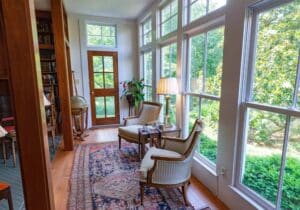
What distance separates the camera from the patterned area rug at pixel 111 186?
7.00ft

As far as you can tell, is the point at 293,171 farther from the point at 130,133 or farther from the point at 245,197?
the point at 130,133

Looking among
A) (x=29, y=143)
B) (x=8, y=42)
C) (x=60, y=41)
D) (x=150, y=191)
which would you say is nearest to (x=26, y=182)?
(x=29, y=143)

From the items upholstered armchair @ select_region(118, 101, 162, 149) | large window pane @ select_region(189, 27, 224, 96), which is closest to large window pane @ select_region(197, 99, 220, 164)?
large window pane @ select_region(189, 27, 224, 96)

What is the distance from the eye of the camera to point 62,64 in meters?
3.46

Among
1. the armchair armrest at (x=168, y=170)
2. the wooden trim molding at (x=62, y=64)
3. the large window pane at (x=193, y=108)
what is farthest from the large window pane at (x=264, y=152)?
the wooden trim molding at (x=62, y=64)

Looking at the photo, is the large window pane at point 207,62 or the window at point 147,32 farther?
the window at point 147,32

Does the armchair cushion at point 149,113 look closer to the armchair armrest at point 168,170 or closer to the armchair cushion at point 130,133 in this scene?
the armchair cushion at point 130,133

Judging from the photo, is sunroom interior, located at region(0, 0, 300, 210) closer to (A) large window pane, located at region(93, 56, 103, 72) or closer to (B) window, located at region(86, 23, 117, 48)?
(B) window, located at region(86, 23, 117, 48)

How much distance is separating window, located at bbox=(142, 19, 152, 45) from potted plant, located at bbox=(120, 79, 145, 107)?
3.44 ft

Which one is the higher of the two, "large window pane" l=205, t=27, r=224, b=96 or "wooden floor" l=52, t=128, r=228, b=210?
"large window pane" l=205, t=27, r=224, b=96

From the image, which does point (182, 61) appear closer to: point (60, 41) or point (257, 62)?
point (257, 62)

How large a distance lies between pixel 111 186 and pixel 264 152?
1.83 m

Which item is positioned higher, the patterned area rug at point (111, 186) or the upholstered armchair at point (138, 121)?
the upholstered armchair at point (138, 121)

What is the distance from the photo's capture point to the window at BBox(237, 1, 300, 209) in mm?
1481
